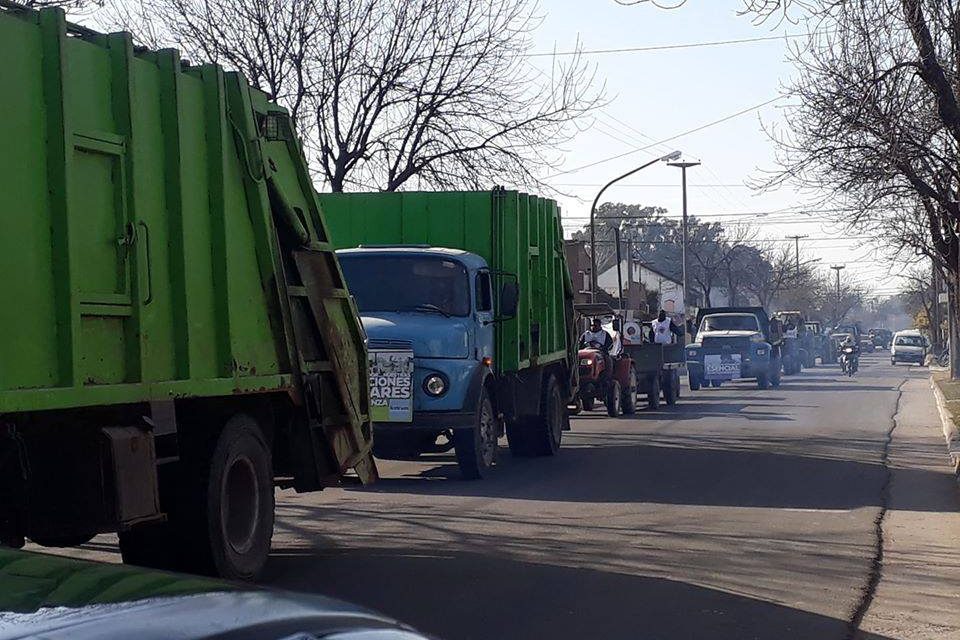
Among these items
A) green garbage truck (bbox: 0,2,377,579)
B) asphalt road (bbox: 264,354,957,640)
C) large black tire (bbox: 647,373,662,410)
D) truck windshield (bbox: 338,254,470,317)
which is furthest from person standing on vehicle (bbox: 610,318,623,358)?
green garbage truck (bbox: 0,2,377,579)

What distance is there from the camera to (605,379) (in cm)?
2602

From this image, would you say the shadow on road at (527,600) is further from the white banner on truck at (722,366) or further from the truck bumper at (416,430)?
the white banner on truck at (722,366)

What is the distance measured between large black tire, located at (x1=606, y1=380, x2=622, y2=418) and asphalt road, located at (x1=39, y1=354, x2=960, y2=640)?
7.21 m

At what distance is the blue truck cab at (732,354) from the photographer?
3903 centimetres

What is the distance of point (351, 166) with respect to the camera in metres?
27.5

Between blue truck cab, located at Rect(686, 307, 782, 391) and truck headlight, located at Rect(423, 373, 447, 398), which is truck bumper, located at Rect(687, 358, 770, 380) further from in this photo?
truck headlight, located at Rect(423, 373, 447, 398)

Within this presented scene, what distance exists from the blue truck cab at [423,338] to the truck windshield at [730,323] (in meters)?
26.3

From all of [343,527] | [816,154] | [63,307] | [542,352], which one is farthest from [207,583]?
[816,154]

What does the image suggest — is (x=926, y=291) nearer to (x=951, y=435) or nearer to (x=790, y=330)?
(x=790, y=330)

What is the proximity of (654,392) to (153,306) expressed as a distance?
924 inches

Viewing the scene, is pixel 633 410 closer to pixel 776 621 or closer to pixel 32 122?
pixel 776 621

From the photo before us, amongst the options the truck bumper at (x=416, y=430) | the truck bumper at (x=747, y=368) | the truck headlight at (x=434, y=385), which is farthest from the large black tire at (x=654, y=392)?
the truck headlight at (x=434, y=385)

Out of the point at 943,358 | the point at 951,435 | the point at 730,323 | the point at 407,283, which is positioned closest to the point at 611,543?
the point at 407,283

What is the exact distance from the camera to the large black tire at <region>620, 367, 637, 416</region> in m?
27.2
